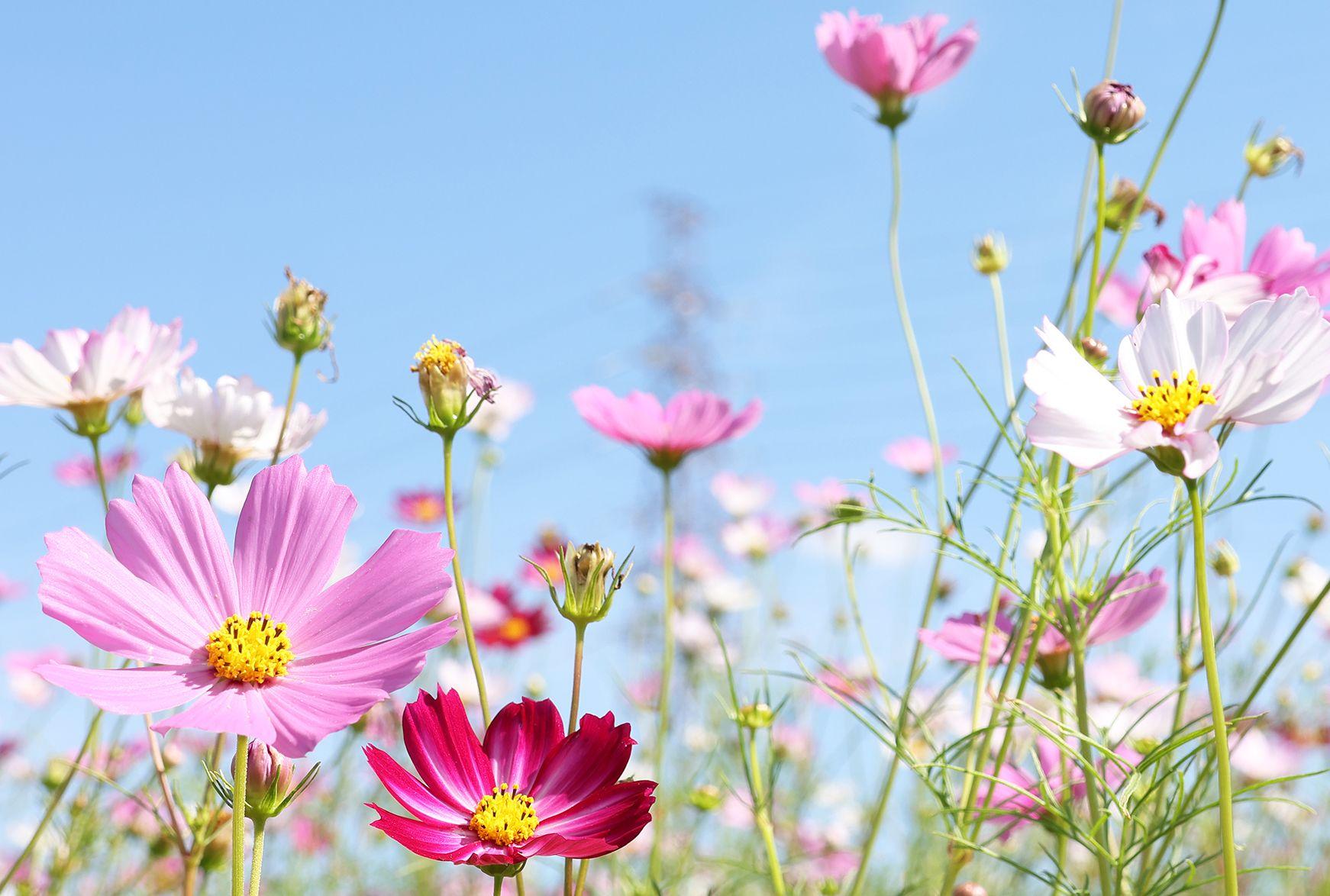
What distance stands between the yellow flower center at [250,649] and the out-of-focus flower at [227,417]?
0.80 ft

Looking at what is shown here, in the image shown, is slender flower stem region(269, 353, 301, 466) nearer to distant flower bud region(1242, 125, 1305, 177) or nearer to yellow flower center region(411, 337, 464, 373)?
yellow flower center region(411, 337, 464, 373)

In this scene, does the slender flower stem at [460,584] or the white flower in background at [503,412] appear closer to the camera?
the slender flower stem at [460,584]

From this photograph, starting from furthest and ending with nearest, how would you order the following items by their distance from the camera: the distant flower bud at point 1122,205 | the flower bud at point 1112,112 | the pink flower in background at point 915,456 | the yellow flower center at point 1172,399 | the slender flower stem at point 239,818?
the pink flower in background at point 915,456
the distant flower bud at point 1122,205
the flower bud at point 1112,112
the yellow flower center at point 1172,399
the slender flower stem at point 239,818

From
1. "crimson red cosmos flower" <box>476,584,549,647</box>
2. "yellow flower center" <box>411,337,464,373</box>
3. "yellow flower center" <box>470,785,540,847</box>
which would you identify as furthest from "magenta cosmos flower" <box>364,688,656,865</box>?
"crimson red cosmos flower" <box>476,584,549,647</box>

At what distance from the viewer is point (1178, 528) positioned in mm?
743

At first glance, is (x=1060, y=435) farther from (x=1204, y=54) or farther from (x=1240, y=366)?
(x=1204, y=54)

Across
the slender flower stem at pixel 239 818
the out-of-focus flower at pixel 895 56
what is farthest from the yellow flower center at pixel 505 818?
the out-of-focus flower at pixel 895 56

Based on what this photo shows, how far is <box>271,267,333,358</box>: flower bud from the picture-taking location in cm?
78

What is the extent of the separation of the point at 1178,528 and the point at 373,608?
0.52 m

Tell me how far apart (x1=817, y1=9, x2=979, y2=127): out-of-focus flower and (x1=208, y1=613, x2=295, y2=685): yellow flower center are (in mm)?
767

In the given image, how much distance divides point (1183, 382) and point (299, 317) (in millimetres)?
562

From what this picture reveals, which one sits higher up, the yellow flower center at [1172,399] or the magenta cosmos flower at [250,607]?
the yellow flower center at [1172,399]

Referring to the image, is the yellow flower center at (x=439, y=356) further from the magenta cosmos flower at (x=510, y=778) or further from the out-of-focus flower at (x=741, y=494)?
the out-of-focus flower at (x=741, y=494)

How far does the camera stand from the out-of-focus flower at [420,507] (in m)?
2.13
